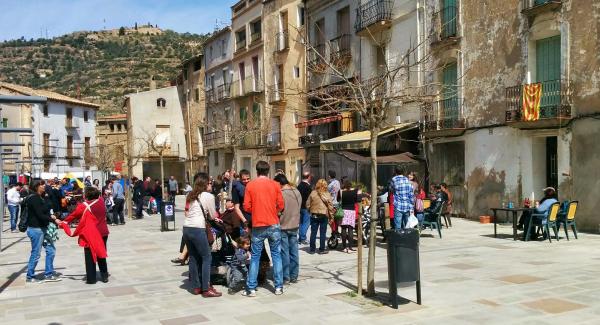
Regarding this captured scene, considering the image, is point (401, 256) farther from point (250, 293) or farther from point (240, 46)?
point (240, 46)

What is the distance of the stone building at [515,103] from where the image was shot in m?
15.5

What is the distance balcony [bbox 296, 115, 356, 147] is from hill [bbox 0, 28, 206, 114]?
168 feet

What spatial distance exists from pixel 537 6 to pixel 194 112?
37.9 meters

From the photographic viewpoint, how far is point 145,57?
99438 millimetres

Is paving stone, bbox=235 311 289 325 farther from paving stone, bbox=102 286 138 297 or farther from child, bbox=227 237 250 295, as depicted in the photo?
paving stone, bbox=102 286 138 297

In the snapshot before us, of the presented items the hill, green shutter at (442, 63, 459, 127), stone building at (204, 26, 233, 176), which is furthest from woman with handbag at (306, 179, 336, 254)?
the hill

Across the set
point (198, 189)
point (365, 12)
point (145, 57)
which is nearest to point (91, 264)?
point (198, 189)

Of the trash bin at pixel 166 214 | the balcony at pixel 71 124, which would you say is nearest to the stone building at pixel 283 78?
the trash bin at pixel 166 214

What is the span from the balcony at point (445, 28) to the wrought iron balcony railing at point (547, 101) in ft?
11.0

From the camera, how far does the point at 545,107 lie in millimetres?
16547

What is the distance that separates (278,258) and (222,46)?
38.1 meters

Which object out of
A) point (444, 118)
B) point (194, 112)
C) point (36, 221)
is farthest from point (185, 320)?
point (194, 112)

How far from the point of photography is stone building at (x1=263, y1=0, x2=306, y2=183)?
111 feet

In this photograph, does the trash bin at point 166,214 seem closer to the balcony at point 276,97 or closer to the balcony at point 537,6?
the balcony at point 537,6
